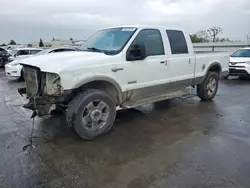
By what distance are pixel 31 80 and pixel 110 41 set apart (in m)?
1.84

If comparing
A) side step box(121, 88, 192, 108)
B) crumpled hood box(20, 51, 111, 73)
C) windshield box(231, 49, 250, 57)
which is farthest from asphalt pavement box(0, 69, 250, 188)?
windshield box(231, 49, 250, 57)

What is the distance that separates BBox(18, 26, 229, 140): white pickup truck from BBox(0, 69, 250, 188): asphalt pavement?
1.67 ft

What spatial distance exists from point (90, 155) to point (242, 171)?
2234mm

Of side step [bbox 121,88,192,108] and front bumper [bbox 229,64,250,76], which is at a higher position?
front bumper [bbox 229,64,250,76]

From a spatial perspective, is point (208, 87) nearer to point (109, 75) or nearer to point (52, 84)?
point (109, 75)

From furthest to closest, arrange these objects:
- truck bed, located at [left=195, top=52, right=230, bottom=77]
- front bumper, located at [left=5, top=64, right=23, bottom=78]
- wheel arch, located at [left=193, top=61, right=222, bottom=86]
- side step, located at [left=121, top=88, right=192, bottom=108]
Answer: front bumper, located at [left=5, top=64, right=23, bottom=78], wheel arch, located at [left=193, top=61, right=222, bottom=86], truck bed, located at [left=195, top=52, right=230, bottom=77], side step, located at [left=121, top=88, right=192, bottom=108]

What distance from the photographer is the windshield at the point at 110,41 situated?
5.23 metres

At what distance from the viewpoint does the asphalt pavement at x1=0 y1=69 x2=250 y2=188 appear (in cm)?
336

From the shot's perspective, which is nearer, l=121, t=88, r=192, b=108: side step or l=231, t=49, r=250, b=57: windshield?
l=121, t=88, r=192, b=108: side step

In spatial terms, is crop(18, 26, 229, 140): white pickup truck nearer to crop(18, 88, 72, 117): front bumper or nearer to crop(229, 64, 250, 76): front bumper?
crop(18, 88, 72, 117): front bumper

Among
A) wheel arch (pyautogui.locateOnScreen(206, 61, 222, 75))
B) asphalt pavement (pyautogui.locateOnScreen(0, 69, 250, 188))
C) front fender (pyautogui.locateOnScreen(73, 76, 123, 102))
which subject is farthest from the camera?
wheel arch (pyautogui.locateOnScreen(206, 61, 222, 75))

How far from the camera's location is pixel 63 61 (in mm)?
4457

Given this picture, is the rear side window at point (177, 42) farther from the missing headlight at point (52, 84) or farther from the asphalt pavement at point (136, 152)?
the missing headlight at point (52, 84)

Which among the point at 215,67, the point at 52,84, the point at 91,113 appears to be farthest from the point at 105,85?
the point at 215,67
